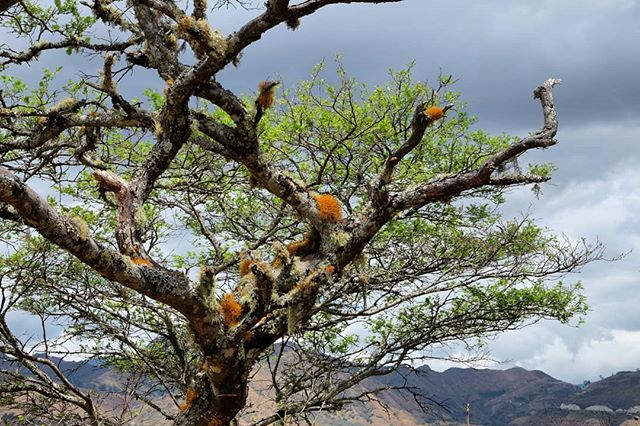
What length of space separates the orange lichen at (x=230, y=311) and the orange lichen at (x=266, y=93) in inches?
86.7

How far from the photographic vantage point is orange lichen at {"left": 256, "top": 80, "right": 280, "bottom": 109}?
624 centimetres

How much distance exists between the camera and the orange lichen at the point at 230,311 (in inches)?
224

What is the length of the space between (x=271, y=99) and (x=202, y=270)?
7.53ft

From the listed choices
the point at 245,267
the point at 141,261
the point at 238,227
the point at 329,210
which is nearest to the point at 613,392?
the point at 238,227

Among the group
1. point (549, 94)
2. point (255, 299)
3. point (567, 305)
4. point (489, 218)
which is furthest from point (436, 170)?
point (255, 299)

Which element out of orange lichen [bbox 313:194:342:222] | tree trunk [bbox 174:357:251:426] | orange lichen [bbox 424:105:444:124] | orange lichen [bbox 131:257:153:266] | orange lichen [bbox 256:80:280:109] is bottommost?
tree trunk [bbox 174:357:251:426]

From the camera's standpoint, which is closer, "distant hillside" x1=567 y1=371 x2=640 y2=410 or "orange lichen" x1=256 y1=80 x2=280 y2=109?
"orange lichen" x1=256 y1=80 x2=280 y2=109

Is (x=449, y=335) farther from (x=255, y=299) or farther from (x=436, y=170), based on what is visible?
(x=255, y=299)

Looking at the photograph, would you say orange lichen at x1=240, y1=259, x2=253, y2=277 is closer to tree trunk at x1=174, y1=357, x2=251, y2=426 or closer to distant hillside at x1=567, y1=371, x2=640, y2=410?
tree trunk at x1=174, y1=357, x2=251, y2=426

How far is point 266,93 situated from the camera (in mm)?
6344

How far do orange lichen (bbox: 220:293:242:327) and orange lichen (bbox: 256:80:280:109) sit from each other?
2201mm

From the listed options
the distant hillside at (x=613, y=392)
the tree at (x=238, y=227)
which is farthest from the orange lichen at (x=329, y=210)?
the distant hillside at (x=613, y=392)

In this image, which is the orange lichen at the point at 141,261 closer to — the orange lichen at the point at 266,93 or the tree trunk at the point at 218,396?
the tree trunk at the point at 218,396

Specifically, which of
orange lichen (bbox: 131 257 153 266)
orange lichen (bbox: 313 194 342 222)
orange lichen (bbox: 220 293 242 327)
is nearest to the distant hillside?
orange lichen (bbox: 313 194 342 222)
